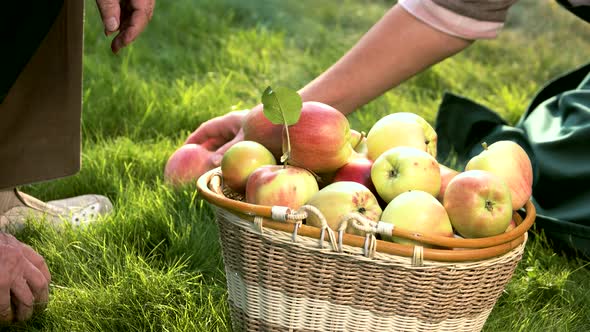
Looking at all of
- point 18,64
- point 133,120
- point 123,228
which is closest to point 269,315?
point 123,228

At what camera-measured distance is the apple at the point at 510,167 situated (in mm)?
1475

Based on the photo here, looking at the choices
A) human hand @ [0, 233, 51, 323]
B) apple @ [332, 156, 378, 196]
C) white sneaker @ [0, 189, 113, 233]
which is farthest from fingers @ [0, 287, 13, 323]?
apple @ [332, 156, 378, 196]

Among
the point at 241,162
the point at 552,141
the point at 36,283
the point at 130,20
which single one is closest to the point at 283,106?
the point at 241,162

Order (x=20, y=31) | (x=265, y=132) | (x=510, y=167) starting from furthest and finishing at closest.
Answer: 1. (x=20, y=31)
2. (x=265, y=132)
3. (x=510, y=167)

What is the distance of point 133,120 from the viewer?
2.65m

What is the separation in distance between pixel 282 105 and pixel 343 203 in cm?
22

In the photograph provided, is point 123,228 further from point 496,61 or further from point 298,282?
point 496,61

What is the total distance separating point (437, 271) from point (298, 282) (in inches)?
9.0

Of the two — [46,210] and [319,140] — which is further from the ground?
[319,140]

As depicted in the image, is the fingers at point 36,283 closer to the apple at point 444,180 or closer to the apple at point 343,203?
the apple at point 343,203

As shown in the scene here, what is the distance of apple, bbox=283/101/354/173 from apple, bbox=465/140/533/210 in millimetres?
257

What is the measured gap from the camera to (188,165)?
2107mm

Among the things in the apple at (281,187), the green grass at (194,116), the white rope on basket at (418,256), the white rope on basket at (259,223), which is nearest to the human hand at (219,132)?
the green grass at (194,116)

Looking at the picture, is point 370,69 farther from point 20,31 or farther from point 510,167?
point 20,31
